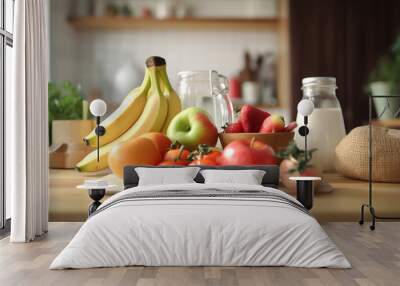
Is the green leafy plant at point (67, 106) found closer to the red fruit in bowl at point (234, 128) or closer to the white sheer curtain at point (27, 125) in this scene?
the white sheer curtain at point (27, 125)

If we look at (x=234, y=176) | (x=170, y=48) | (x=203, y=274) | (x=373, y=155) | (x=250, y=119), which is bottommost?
(x=203, y=274)

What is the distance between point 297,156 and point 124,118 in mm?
1196

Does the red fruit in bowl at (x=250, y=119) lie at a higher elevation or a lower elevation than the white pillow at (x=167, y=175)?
higher

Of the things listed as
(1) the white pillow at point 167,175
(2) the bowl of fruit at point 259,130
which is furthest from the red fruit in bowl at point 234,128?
(1) the white pillow at point 167,175

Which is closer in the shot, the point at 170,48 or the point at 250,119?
the point at 250,119

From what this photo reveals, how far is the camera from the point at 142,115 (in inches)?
181

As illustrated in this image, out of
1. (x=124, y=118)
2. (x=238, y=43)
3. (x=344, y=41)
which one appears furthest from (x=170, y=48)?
(x=124, y=118)

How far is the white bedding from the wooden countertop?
1.20 metres

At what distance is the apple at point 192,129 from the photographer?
4207 millimetres

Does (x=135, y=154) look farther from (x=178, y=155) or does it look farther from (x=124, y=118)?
(x=124, y=118)

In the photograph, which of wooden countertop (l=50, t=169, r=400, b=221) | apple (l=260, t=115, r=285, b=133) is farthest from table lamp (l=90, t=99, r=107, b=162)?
apple (l=260, t=115, r=285, b=133)

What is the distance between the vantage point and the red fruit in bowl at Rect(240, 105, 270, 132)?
14.3 feet

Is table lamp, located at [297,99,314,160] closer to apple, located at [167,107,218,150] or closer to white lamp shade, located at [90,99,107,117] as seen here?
apple, located at [167,107,218,150]

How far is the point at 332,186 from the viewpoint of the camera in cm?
437
